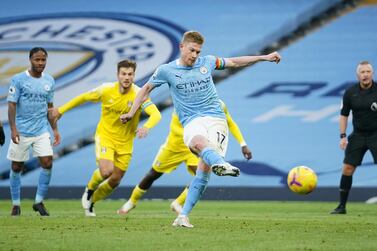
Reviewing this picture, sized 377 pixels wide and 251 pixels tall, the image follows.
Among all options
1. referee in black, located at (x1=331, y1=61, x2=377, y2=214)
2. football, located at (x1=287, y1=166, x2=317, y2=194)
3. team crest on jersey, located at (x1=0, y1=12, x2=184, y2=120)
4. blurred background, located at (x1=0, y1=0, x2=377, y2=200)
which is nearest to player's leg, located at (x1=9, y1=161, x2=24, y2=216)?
football, located at (x1=287, y1=166, x2=317, y2=194)

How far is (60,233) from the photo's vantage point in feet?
29.3

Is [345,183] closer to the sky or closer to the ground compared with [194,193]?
closer to the ground

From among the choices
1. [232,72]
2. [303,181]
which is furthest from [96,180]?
[232,72]

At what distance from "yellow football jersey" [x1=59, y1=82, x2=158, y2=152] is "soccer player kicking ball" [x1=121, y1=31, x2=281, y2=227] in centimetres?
268

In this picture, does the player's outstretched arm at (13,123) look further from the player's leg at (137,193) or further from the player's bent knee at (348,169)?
the player's bent knee at (348,169)

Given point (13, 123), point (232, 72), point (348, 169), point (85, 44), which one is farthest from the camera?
point (85, 44)

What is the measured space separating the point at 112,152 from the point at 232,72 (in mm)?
10259

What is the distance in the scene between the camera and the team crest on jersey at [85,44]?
2352cm

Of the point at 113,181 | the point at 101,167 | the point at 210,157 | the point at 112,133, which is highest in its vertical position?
the point at 210,157

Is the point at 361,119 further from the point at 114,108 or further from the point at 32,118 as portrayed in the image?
the point at 32,118

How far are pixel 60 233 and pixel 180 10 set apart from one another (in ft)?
51.7

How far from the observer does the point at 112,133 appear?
1329cm

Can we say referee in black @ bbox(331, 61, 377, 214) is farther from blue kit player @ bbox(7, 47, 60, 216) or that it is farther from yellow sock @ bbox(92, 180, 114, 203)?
blue kit player @ bbox(7, 47, 60, 216)

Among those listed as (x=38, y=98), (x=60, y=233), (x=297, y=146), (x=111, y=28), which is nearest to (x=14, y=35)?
(x=111, y=28)
